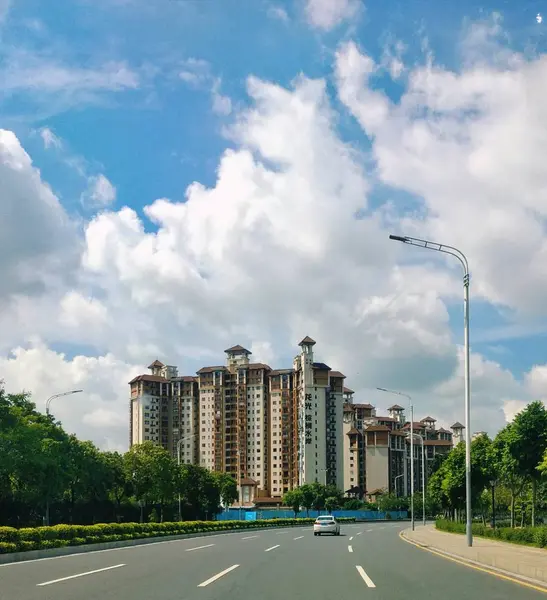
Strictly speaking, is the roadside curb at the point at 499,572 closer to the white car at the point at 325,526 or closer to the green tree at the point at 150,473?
the white car at the point at 325,526

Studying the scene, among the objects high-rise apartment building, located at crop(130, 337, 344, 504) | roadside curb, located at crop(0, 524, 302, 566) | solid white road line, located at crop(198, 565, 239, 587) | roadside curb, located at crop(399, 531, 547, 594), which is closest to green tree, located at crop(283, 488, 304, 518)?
high-rise apartment building, located at crop(130, 337, 344, 504)

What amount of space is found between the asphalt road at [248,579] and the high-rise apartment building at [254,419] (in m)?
122

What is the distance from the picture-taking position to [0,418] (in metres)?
42.7

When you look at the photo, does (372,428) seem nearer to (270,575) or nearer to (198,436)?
(198,436)

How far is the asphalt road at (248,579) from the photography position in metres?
13.8

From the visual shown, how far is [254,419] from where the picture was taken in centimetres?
15300

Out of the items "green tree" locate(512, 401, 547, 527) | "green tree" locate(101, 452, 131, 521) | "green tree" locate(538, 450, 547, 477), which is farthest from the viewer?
"green tree" locate(101, 452, 131, 521)

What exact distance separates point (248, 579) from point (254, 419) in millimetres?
137448

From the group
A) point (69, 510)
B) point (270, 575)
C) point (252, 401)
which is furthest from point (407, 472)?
point (270, 575)

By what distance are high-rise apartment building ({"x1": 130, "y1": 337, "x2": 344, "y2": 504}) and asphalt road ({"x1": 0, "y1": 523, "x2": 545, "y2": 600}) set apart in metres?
122

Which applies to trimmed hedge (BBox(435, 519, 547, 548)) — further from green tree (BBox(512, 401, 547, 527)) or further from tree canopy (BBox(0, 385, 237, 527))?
tree canopy (BBox(0, 385, 237, 527))

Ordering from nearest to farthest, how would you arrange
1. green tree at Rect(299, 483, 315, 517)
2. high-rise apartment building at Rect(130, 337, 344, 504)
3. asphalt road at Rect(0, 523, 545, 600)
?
asphalt road at Rect(0, 523, 545, 600), green tree at Rect(299, 483, 315, 517), high-rise apartment building at Rect(130, 337, 344, 504)

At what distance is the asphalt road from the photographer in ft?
45.4

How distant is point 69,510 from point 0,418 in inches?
951
